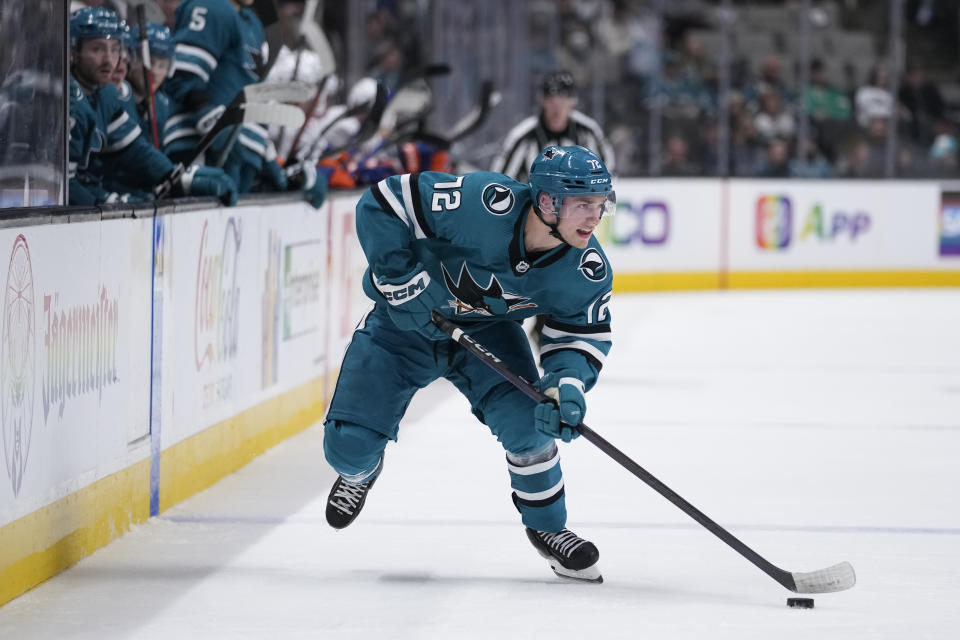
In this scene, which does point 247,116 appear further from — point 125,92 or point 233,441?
point 233,441

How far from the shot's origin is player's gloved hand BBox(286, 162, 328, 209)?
6.17 metres

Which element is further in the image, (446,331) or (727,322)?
(727,322)

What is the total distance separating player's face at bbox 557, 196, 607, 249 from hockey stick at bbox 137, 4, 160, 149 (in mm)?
2201

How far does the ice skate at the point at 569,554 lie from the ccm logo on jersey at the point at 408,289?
654 millimetres

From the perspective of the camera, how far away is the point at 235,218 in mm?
5258

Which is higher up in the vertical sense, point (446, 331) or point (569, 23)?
point (569, 23)

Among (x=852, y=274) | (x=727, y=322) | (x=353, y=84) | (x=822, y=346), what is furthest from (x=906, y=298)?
(x=353, y=84)

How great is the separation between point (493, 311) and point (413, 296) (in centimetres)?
22

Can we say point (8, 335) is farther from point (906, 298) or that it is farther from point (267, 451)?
point (906, 298)

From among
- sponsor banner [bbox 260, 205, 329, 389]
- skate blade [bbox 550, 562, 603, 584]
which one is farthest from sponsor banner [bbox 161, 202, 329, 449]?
skate blade [bbox 550, 562, 603, 584]

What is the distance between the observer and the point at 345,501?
4.02 meters

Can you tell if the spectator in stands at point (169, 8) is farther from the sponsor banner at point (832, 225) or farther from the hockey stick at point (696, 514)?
the sponsor banner at point (832, 225)

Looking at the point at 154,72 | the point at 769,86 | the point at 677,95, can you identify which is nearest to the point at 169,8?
the point at 154,72

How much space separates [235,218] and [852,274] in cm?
823
